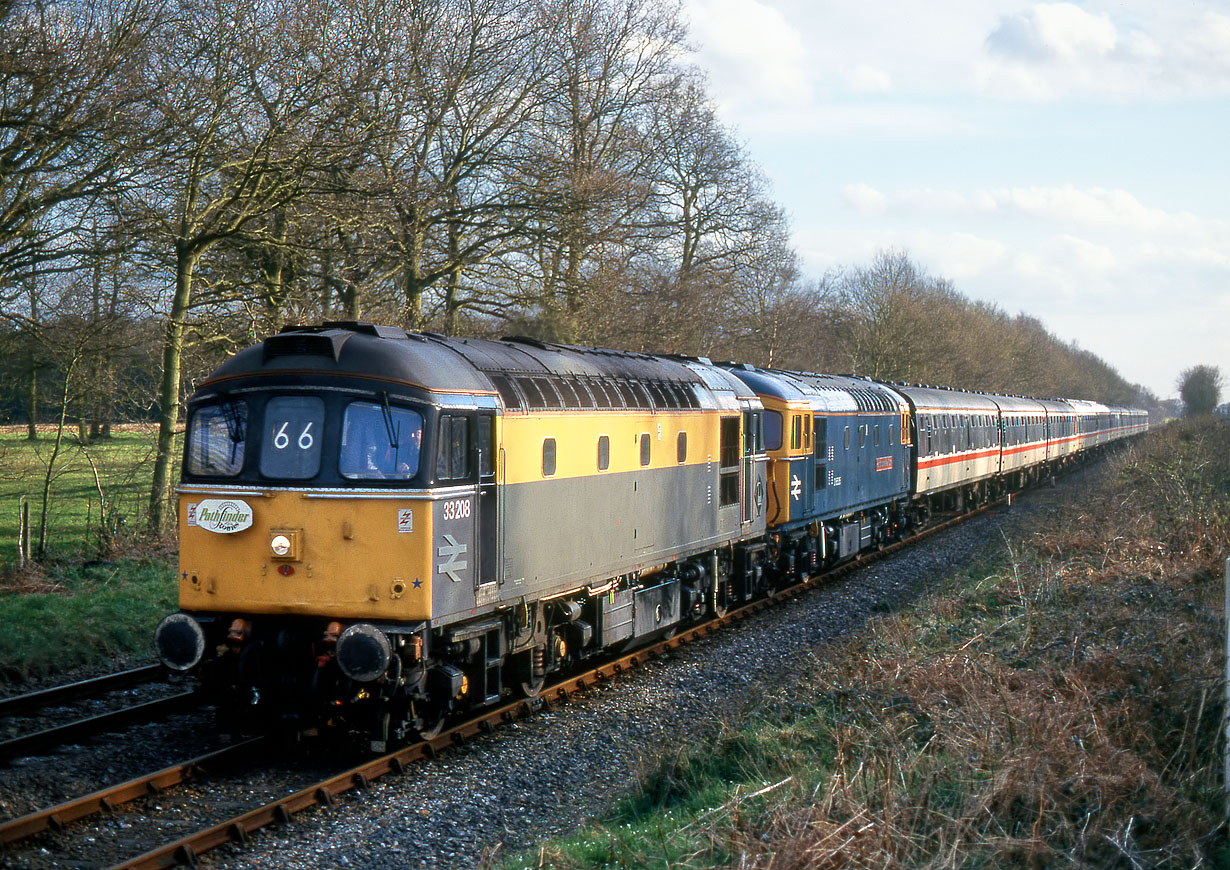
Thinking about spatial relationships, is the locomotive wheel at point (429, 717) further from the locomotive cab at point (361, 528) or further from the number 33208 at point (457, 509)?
the number 33208 at point (457, 509)

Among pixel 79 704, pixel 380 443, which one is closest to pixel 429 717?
pixel 380 443

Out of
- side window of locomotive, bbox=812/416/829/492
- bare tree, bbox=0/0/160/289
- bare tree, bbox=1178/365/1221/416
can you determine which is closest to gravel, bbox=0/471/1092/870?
side window of locomotive, bbox=812/416/829/492

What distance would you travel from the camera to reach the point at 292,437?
898 centimetres

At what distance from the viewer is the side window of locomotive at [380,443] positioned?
8805 millimetres

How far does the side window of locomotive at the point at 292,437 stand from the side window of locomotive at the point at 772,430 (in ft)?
33.1

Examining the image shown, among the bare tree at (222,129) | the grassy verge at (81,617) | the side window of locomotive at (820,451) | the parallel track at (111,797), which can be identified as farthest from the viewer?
the side window of locomotive at (820,451)

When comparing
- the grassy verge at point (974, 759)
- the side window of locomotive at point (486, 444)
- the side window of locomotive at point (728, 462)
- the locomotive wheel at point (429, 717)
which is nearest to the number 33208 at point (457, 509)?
the side window of locomotive at point (486, 444)

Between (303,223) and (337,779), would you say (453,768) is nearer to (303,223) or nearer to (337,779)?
(337,779)

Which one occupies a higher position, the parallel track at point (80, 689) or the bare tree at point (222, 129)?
the bare tree at point (222, 129)

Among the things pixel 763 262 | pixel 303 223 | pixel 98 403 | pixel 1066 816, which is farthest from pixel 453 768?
pixel 763 262

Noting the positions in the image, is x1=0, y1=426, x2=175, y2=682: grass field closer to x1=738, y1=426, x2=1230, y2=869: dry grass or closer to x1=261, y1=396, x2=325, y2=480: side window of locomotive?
x1=261, y1=396, x2=325, y2=480: side window of locomotive

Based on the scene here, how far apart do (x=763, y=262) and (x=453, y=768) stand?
3100 cm

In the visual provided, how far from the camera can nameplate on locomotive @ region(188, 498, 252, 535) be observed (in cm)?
895

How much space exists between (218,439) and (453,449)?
1940mm
